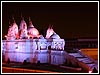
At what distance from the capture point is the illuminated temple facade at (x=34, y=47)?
6.42 meters

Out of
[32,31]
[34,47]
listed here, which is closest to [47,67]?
[34,47]

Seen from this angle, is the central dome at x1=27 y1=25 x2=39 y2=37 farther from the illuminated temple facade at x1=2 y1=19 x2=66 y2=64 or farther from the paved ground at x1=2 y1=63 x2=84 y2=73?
the paved ground at x1=2 y1=63 x2=84 y2=73

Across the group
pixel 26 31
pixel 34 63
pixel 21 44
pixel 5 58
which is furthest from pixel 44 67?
pixel 26 31

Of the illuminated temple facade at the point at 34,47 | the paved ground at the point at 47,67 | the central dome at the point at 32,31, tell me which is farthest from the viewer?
the central dome at the point at 32,31

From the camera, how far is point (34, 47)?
6.95m

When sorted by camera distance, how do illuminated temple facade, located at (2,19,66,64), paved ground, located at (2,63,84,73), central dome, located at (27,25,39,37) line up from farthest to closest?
1. central dome, located at (27,25,39,37)
2. illuminated temple facade, located at (2,19,66,64)
3. paved ground, located at (2,63,84,73)

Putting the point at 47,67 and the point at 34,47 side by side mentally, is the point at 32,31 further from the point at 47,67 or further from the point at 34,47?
the point at 47,67

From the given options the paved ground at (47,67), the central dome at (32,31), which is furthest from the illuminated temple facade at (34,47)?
the paved ground at (47,67)

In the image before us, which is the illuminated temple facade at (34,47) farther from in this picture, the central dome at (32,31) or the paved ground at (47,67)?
the paved ground at (47,67)

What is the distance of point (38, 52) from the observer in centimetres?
685

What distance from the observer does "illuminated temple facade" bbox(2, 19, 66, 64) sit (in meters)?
6.42

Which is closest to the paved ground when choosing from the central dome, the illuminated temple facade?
the illuminated temple facade

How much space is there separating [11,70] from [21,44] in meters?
1.31

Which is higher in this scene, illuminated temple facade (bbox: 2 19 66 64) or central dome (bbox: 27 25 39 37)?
central dome (bbox: 27 25 39 37)
